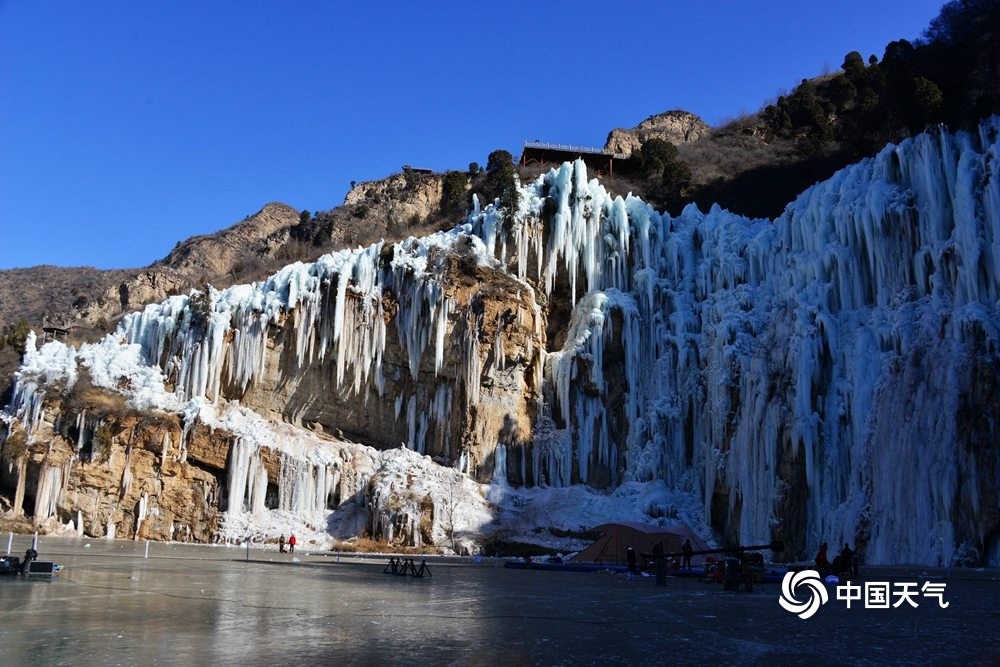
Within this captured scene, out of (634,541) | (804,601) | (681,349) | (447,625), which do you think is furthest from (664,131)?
(447,625)

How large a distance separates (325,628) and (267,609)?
6.83 feet

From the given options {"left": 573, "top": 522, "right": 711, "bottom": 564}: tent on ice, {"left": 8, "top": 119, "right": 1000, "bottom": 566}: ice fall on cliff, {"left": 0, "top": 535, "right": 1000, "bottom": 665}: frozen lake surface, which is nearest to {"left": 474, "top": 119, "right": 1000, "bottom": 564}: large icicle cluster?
{"left": 8, "top": 119, "right": 1000, "bottom": 566}: ice fall on cliff

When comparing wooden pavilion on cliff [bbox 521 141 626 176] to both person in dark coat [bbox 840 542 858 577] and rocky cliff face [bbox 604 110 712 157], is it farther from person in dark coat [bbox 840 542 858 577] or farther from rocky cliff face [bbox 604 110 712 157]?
person in dark coat [bbox 840 542 858 577]

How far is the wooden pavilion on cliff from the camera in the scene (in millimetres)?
53469

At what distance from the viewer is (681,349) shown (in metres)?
35.7

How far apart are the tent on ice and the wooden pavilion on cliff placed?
32.0 metres

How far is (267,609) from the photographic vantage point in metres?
10.3

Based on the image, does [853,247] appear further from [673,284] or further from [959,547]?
[959,547]

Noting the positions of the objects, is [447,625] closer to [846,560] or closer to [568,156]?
[846,560]

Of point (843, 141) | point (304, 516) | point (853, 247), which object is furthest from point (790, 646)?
point (843, 141)

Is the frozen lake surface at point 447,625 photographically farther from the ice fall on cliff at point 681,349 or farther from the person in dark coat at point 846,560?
the ice fall on cliff at point 681,349

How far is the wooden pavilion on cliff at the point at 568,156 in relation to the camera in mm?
53469

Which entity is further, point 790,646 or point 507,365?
point 507,365

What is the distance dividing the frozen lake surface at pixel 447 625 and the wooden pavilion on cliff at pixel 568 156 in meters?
41.2
